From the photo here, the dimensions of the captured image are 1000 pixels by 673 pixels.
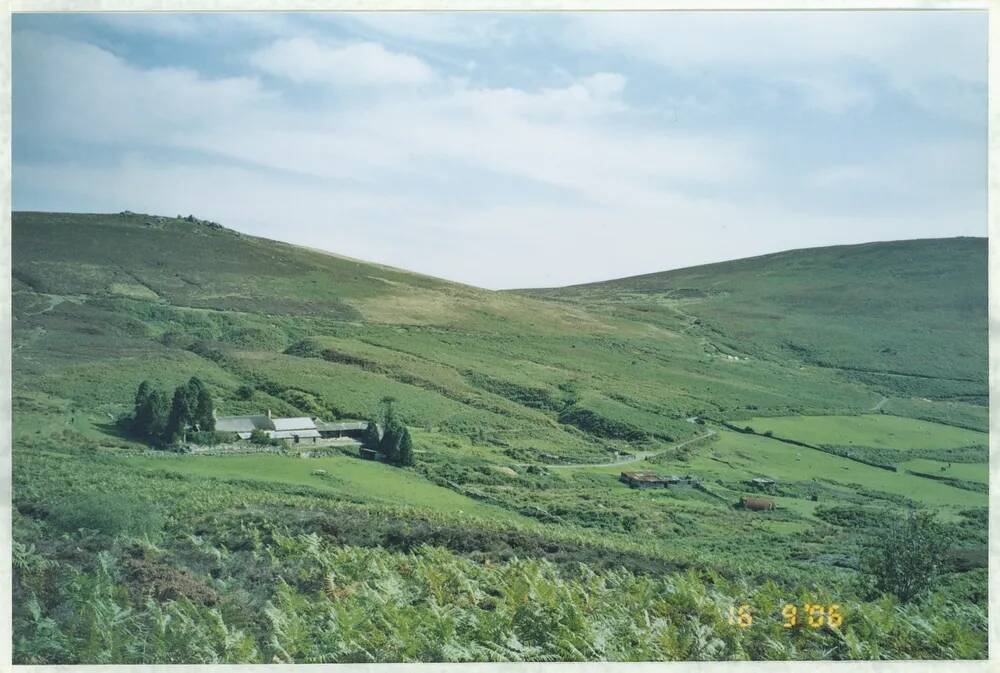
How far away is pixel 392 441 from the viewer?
13.1 meters

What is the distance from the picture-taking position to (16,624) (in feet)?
32.3

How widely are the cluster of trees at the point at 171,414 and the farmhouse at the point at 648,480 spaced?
650 centimetres

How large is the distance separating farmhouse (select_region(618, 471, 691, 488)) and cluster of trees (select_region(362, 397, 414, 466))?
11.2 ft

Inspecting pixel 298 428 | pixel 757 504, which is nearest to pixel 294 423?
pixel 298 428

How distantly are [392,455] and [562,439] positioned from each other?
294 cm

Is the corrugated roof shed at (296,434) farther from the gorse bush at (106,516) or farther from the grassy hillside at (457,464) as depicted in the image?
the gorse bush at (106,516)

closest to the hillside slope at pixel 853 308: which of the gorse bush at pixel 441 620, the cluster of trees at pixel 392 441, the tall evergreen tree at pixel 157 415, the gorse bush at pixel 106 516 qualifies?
the gorse bush at pixel 441 620

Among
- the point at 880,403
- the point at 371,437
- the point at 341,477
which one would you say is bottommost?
the point at 341,477

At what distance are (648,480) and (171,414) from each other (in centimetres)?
743

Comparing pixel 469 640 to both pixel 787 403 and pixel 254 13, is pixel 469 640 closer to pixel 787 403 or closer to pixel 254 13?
pixel 254 13

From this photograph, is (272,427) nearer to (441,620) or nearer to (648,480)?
(441,620)

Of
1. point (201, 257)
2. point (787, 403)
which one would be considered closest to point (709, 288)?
point (787, 403)
